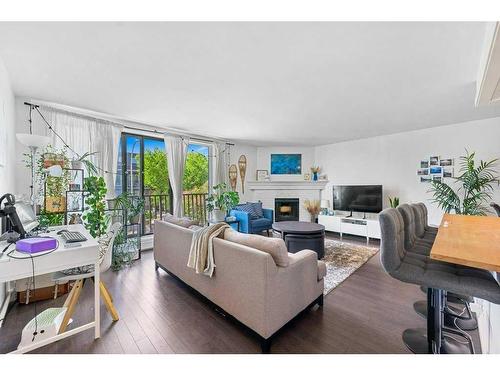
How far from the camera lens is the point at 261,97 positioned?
2.77m

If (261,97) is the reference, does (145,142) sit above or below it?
below

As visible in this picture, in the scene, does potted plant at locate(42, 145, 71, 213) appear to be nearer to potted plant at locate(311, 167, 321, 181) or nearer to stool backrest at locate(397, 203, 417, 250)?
stool backrest at locate(397, 203, 417, 250)

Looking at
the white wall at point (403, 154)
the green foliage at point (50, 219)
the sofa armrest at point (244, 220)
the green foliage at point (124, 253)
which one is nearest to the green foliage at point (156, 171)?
the green foliage at point (124, 253)

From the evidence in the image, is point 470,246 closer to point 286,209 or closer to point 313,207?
point 313,207

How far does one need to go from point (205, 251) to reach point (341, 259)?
102 inches

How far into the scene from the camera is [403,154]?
4.70 meters

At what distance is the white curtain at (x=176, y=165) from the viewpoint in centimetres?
439

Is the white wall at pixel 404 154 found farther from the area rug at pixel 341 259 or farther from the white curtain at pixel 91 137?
the white curtain at pixel 91 137

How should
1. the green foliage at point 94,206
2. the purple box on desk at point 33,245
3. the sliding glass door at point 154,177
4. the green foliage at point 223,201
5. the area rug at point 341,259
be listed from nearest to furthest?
the purple box on desk at point 33,245
the area rug at point 341,259
the green foliage at point 94,206
the sliding glass door at point 154,177
the green foliage at point 223,201

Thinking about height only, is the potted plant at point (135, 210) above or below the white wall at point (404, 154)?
below

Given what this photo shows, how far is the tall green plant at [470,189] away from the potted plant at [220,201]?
4006mm
